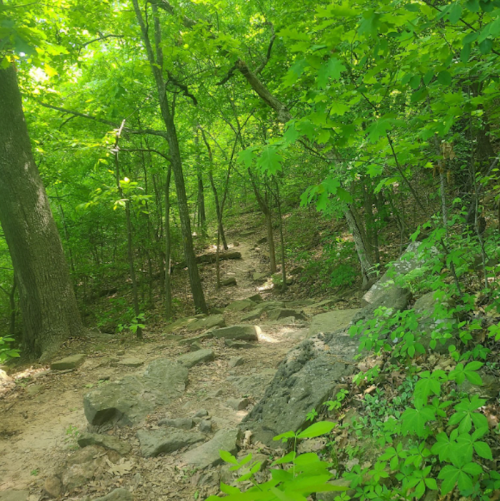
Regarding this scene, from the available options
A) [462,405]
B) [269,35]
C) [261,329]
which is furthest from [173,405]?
[269,35]

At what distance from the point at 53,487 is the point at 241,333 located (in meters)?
3.79

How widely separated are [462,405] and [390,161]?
169cm

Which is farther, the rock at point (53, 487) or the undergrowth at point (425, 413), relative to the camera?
the rock at point (53, 487)

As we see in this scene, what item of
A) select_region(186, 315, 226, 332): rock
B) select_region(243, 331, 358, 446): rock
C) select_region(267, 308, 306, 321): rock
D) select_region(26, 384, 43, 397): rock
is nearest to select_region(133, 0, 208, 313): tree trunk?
select_region(186, 315, 226, 332): rock

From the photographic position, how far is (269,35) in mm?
8961

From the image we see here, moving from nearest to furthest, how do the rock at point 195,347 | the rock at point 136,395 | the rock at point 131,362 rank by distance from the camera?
the rock at point 136,395
the rock at point 131,362
the rock at point 195,347

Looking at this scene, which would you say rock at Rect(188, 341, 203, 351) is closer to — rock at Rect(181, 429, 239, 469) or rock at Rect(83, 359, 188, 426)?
rock at Rect(83, 359, 188, 426)

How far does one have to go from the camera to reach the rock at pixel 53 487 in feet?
9.46

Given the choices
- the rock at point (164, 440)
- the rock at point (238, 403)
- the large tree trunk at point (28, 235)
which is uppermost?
the large tree trunk at point (28, 235)

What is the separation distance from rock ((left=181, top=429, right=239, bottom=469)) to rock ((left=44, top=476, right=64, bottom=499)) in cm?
101

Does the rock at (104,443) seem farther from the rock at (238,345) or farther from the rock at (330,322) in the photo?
the rock at (330,322)

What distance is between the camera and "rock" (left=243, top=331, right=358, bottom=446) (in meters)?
3.23

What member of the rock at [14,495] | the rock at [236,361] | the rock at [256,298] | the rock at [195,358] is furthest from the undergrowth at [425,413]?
the rock at [256,298]

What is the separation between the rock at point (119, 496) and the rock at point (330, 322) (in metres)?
3.31
